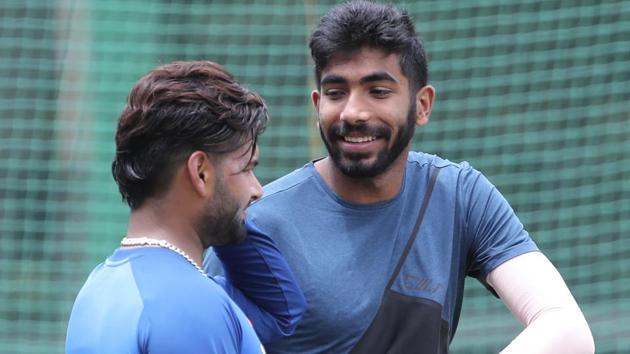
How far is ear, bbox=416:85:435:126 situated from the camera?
8.75 feet

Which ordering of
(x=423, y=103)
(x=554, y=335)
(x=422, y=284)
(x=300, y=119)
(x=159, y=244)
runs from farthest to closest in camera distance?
(x=300, y=119)
(x=423, y=103)
(x=422, y=284)
(x=554, y=335)
(x=159, y=244)

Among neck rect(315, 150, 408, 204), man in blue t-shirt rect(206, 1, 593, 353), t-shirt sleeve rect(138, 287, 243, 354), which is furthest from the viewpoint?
neck rect(315, 150, 408, 204)

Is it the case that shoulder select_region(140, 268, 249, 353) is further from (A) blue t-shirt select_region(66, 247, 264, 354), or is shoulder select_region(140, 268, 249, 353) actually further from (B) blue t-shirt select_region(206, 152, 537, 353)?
(B) blue t-shirt select_region(206, 152, 537, 353)

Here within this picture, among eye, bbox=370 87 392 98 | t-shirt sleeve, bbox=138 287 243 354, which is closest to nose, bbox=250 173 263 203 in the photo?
t-shirt sleeve, bbox=138 287 243 354

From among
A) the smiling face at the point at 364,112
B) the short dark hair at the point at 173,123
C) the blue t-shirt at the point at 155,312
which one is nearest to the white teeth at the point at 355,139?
the smiling face at the point at 364,112

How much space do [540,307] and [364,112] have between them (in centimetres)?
51

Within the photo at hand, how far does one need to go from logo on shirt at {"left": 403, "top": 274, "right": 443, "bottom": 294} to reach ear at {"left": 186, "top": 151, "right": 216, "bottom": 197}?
0.67 m

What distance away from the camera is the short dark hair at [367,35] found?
2.57m

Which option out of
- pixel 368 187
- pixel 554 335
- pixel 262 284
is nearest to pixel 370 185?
pixel 368 187

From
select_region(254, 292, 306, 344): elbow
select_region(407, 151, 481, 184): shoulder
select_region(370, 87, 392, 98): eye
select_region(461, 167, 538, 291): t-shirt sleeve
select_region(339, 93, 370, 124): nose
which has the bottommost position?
select_region(254, 292, 306, 344): elbow

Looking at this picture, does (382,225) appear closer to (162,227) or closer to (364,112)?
(364,112)

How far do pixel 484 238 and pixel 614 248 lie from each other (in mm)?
2733

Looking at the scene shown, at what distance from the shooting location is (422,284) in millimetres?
2480

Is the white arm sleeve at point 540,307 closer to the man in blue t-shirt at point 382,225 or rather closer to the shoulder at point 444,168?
the man in blue t-shirt at point 382,225
